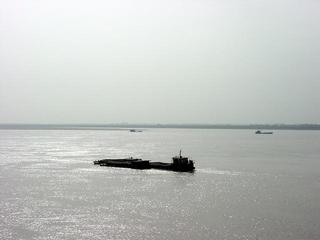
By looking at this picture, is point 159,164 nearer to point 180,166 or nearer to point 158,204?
point 180,166

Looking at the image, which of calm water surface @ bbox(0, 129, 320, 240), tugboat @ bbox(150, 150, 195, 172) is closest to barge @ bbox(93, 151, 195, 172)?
tugboat @ bbox(150, 150, 195, 172)

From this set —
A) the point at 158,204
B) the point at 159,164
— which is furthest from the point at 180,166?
the point at 158,204

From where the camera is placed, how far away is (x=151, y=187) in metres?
72.6

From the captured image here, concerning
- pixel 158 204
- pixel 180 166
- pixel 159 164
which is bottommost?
pixel 158 204

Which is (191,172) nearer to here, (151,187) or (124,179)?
(124,179)

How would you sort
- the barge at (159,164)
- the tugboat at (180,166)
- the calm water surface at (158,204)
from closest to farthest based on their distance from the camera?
the calm water surface at (158,204) < the tugboat at (180,166) < the barge at (159,164)

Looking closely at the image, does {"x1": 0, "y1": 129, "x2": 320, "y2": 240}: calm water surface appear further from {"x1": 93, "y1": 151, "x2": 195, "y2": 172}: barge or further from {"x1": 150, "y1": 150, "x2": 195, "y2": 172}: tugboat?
{"x1": 93, "y1": 151, "x2": 195, "y2": 172}: barge

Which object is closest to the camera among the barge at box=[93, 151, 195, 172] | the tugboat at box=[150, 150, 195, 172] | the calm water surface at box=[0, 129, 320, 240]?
the calm water surface at box=[0, 129, 320, 240]

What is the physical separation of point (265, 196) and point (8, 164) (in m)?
66.1

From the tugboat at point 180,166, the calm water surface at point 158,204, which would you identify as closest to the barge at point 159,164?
the tugboat at point 180,166

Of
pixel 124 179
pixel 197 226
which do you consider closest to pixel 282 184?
pixel 124 179

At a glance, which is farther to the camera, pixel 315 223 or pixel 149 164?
pixel 149 164

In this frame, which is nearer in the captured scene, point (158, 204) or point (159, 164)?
point (158, 204)

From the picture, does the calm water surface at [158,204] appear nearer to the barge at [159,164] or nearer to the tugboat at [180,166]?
the tugboat at [180,166]
